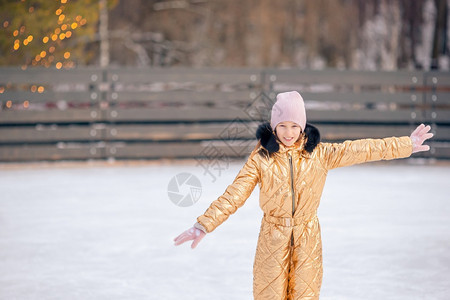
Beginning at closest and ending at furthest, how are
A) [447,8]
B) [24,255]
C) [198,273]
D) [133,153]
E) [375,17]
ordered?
[198,273]
[24,255]
[133,153]
[447,8]
[375,17]

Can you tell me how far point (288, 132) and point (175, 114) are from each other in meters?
6.21

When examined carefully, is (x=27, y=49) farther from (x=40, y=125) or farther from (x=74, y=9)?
(x=40, y=125)

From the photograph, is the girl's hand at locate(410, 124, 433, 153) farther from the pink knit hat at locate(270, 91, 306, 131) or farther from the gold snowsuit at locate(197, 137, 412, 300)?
the pink knit hat at locate(270, 91, 306, 131)

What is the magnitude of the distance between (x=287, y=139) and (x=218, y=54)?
39.6ft

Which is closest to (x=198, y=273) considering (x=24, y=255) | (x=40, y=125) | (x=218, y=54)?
(x=24, y=255)

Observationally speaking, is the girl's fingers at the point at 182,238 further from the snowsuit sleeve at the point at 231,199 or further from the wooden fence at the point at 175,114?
the wooden fence at the point at 175,114

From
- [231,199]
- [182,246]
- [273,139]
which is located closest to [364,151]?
[273,139]

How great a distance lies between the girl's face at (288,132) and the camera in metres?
2.27

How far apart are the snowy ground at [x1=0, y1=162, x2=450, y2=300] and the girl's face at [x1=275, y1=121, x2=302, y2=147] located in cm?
101

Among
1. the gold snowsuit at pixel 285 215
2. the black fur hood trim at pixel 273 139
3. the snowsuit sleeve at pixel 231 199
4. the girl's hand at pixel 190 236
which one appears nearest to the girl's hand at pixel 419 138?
the gold snowsuit at pixel 285 215

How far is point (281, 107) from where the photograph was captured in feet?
7.48

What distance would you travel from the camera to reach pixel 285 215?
2.26 m

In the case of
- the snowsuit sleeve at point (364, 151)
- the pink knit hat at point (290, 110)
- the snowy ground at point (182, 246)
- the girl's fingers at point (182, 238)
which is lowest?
the snowy ground at point (182, 246)

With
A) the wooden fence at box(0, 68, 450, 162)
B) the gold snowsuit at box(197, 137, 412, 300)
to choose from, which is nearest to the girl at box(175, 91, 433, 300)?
the gold snowsuit at box(197, 137, 412, 300)
